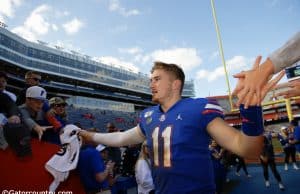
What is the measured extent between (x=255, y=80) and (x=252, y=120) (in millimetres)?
347

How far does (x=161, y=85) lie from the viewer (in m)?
2.52

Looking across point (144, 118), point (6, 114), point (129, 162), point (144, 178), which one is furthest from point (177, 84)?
point (129, 162)

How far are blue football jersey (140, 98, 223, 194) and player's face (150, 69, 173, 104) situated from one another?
24cm

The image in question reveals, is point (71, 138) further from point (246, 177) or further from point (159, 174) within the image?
point (246, 177)

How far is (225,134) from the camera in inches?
75.1

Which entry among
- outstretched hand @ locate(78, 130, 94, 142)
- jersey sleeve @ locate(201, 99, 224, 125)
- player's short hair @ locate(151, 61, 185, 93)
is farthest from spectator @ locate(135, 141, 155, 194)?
jersey sleeve @ locate(201, 99, 224, 125)

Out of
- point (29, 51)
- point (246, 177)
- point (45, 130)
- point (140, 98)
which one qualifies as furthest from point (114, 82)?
point (45, 130)

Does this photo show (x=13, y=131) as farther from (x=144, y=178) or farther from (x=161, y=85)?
(x=144, y=178)

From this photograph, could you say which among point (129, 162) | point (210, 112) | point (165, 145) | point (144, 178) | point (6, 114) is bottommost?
point (144, 178)

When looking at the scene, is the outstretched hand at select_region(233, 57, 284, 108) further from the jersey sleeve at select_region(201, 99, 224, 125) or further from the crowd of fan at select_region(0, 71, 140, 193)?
the crowd of fan at select_region(0, 71, 140, 193)

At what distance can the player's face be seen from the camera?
249 cm

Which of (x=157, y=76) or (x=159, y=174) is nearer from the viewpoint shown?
(x=159, y=174)

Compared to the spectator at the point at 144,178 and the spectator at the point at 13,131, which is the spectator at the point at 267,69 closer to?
the spectator at the point at 13,131

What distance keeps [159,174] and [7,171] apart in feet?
6.11
